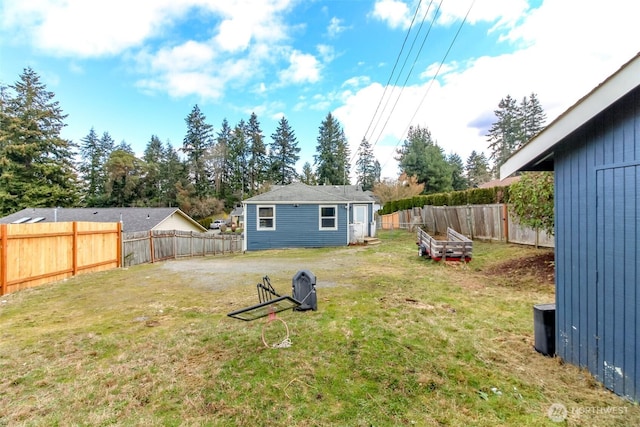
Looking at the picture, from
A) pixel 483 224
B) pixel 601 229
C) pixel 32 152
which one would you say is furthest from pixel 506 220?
pixel 32 152

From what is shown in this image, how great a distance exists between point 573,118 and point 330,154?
146 feet

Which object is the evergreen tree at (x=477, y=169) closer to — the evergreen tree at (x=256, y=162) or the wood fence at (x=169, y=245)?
the evergreen tree at (x=256, y=162)

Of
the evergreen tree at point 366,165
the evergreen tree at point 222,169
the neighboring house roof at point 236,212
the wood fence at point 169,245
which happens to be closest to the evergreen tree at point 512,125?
the evergreen tree at point 366,165

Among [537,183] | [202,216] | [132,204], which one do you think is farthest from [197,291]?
[132,204]

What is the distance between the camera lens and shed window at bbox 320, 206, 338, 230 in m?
14.2

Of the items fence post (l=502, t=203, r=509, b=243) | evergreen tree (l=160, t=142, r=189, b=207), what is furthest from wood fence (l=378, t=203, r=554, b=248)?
evergreen tree (l=160, t=142, r=189, b=207)

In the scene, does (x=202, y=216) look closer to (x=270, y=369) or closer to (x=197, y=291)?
(x=197, y=291)

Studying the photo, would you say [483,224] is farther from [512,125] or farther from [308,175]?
[308,175]

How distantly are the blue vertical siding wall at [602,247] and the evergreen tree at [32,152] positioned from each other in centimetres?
3792

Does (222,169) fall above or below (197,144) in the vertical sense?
below

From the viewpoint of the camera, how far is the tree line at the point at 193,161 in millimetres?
27266

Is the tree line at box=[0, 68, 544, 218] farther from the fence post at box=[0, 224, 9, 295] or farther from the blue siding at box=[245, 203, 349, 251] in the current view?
the fence post at box=[0, 224, 9, 295]

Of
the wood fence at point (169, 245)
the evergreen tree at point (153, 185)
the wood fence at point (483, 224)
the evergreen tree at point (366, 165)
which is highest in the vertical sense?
the evergreen tree at point (366, 165)

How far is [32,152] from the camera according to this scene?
2708 centimetres
